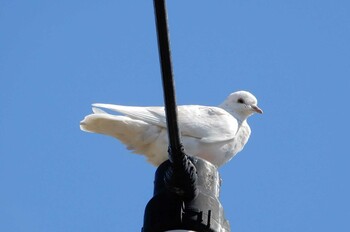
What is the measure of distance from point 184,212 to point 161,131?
4092 millimetres

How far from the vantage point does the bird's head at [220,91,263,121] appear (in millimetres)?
10062

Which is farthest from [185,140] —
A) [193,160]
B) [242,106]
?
[193,160]

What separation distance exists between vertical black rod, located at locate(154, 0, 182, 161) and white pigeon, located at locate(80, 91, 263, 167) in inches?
152

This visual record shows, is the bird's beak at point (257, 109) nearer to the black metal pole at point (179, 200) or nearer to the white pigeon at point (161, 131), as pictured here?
the white pigeon at point (161, 131)

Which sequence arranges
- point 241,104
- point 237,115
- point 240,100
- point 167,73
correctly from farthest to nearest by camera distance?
1. point 240,100
2. point 241,104
3. point 237,115
4. point 167,73

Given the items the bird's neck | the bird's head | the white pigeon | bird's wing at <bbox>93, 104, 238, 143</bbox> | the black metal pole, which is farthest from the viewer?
the bird's head

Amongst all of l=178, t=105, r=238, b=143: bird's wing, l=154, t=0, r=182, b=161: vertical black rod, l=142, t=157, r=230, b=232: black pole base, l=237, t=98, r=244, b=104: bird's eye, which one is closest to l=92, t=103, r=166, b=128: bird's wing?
l=178, t=105, r=238, b=143: bird's wing

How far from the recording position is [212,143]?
8.16 m

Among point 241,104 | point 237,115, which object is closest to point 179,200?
point 237,115

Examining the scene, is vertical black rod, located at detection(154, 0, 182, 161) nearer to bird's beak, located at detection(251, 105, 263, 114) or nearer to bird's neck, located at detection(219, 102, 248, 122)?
bird's neck, located at detection(219, 102, 248, 122)

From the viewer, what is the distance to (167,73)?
377 cm

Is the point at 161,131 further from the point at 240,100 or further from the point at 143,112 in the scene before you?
the point at 240,100

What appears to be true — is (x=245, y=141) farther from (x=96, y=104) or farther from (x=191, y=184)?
(x=191, y=184)

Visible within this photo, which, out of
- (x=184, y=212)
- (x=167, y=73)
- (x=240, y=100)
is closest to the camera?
(x=167, y=73)
